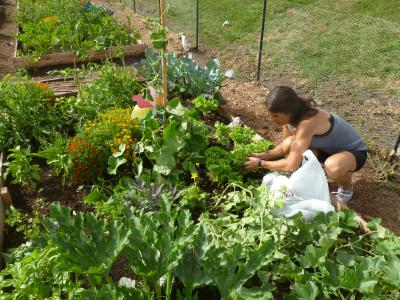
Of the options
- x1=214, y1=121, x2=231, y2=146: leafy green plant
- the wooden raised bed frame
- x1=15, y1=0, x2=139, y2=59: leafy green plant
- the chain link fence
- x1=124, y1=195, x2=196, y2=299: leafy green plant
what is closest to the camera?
x1=124, y1=195, x2=196, y2=299: leafy green plant

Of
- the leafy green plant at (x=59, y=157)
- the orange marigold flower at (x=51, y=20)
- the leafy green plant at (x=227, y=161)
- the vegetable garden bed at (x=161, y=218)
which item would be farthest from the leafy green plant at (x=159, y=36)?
the orange marigold flower at (x=51, y=20)

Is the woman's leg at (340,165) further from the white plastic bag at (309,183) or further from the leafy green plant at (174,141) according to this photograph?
the leafy green plant at (174,141)

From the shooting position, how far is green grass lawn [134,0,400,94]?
19.5ft

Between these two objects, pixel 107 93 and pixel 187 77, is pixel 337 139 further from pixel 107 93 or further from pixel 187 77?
pixel 107 93

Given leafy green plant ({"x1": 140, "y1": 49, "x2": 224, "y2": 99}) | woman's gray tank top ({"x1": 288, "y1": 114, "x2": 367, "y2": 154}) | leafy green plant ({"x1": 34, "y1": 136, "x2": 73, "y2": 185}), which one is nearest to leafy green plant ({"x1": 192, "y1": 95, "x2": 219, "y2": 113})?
leafy green plant ({"x1": 140, "y1": 49, "x2": 224, "y2": 99})

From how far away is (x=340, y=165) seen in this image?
3.37 metres

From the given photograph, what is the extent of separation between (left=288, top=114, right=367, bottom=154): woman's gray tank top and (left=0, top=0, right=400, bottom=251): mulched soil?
0.57 meters

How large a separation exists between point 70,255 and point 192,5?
793cm

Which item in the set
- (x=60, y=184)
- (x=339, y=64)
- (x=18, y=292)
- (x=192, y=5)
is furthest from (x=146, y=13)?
(x=18, y=292)

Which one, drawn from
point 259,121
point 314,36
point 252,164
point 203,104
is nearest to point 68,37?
point 203,104

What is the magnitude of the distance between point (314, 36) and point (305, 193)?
4.92m

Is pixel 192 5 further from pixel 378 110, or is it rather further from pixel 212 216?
pixel 212 216

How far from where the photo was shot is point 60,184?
3.41 meters

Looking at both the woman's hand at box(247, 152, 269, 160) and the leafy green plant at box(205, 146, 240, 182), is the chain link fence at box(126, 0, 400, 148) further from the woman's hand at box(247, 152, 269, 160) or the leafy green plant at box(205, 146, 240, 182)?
the leafy green plant at box(205, 146, 240, 182)
